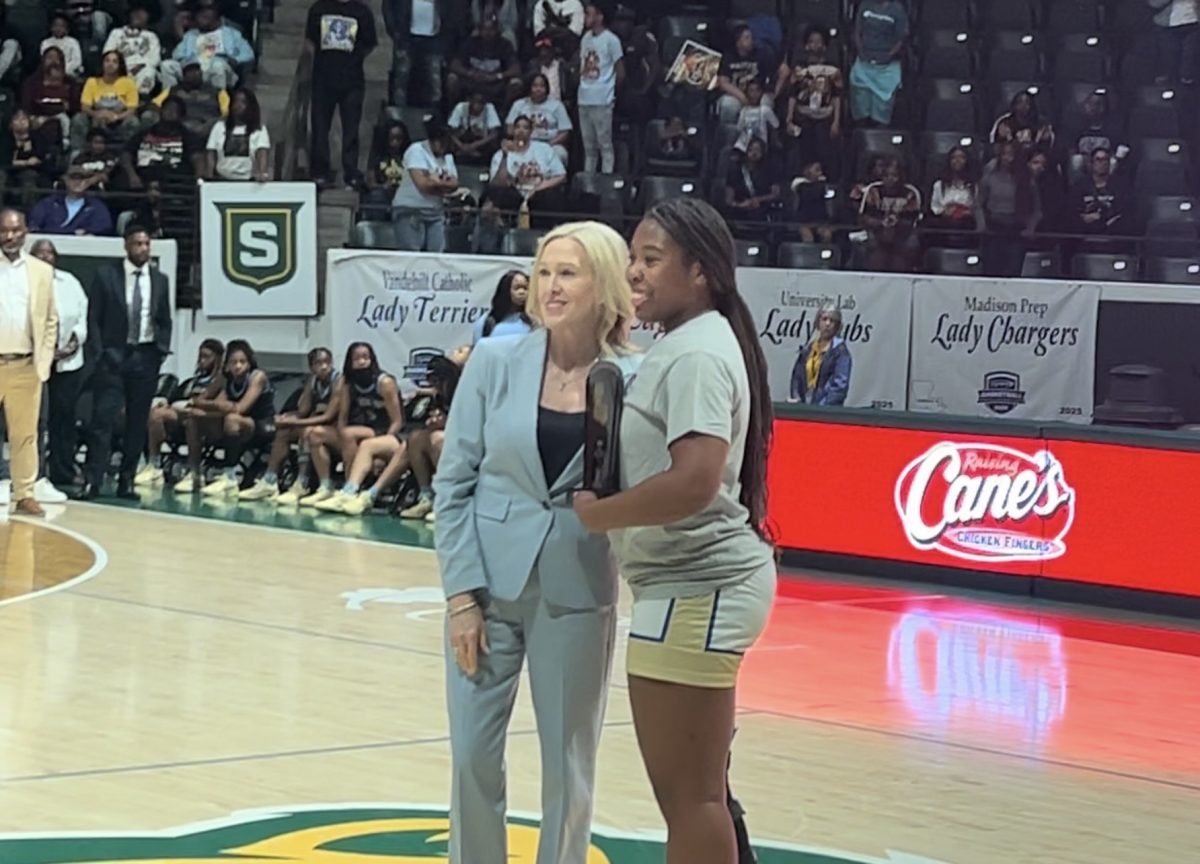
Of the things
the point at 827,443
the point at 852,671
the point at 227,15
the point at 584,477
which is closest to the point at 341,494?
the point at 827,443

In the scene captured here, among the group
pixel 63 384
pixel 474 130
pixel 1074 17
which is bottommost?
pixel 63 384

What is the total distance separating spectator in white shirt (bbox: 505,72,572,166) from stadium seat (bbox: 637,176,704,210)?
2.70ft

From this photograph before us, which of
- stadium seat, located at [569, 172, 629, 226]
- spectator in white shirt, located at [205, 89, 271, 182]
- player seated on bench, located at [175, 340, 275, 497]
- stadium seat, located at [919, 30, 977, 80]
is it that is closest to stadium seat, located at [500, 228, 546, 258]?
stadium seat, located at [569, 172, 629, 226]

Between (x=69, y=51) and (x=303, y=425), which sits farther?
(x=69, y=51)

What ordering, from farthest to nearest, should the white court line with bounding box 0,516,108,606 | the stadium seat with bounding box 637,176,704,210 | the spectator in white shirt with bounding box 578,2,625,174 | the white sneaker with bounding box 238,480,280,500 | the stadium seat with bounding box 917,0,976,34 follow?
the stadium seat with bounding box 917,0,976,34 < the spectator in white shirt with bounding box 578,2,625,174 < the stadium seat with bounding box 637,176,704,210 < the white sneaker with bounding box 238,480,280,500 < the white court line with bounding box 0,516,108,606

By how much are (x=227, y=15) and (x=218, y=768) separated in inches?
640

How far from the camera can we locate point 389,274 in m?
17.4

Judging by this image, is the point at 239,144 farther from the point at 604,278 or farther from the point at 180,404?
the point at 604,278

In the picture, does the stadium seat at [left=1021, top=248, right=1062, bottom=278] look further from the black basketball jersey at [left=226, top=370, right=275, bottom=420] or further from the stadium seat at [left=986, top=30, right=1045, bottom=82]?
the black basketball jersey at [left=226, top=370, right=275, bottom=420]

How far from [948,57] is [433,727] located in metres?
13.2

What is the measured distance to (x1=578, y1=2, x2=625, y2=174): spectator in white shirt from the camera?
19391mm

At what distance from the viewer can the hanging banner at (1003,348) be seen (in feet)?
50.3

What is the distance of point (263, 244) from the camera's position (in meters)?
18.5

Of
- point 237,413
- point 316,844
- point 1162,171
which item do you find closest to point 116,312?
point 237,413
